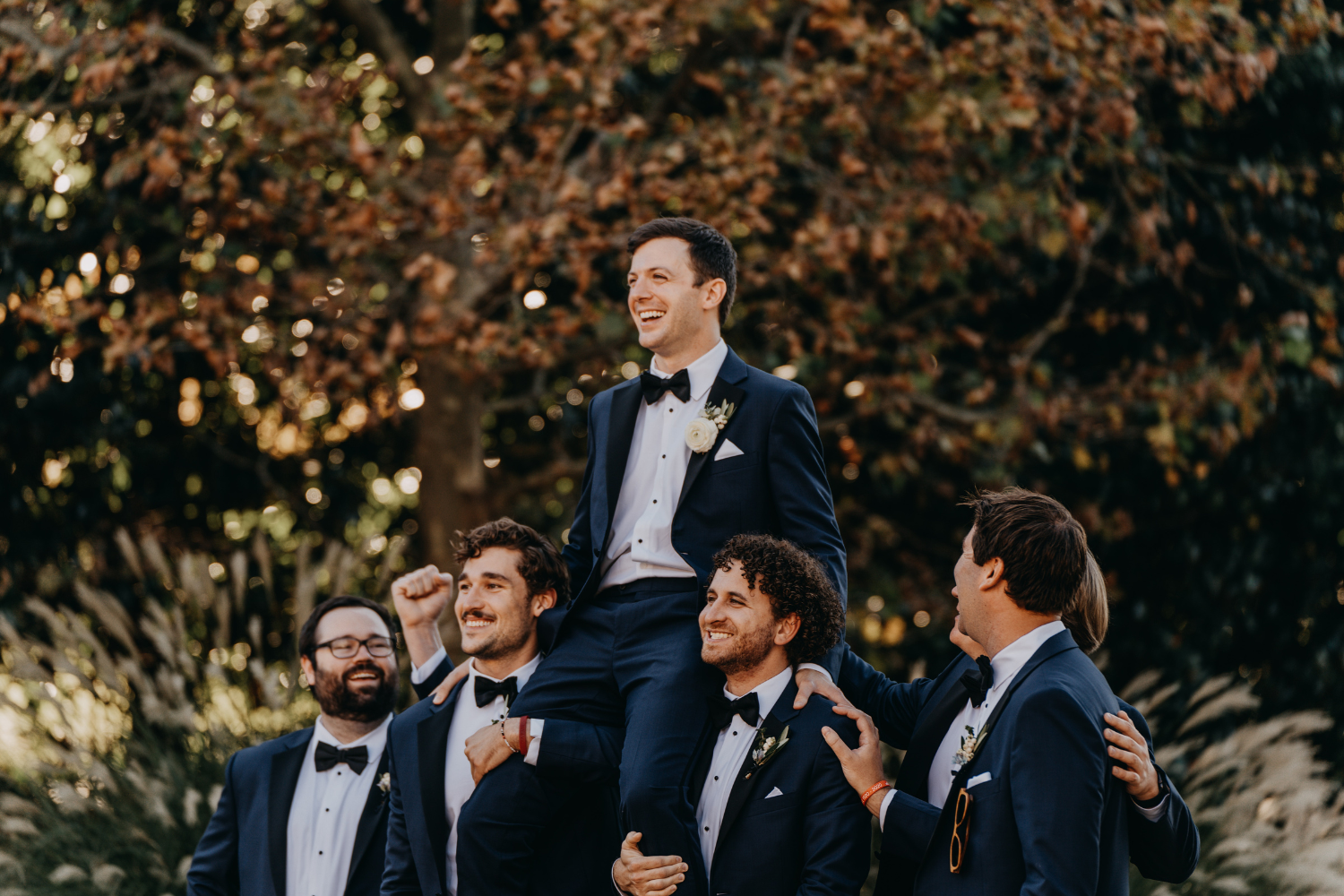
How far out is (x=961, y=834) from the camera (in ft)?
9.82

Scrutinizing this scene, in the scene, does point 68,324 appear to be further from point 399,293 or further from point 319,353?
point 399,293

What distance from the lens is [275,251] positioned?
7.86m

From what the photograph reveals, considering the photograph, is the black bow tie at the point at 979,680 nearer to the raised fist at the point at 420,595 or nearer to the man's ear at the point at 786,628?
the man's ear at the point at 786,628

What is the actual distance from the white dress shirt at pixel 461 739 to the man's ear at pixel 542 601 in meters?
0.16

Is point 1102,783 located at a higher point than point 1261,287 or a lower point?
higher

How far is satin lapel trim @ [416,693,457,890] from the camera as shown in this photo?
12.5ft

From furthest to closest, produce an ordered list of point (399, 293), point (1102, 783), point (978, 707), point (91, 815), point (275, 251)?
1. point (275, 251)
2. point (399, 293)
3. point (91, 815)
4. point (978, 707)
5. point (1102, 783)

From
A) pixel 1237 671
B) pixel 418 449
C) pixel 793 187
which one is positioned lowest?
pixel 1237 671

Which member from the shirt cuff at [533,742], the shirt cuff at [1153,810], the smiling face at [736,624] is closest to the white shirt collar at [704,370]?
the smiling face at [736,624]

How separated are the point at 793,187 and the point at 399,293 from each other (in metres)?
2.55

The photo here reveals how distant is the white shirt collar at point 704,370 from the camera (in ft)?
12.5

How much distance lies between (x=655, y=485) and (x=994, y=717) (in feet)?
4.08

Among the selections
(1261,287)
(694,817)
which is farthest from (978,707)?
(1261,287)

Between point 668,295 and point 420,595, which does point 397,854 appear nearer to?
point 420,595
